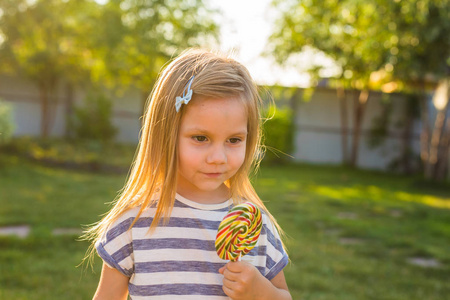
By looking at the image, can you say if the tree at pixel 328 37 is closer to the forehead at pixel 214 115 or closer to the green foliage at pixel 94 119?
the green foliage at pixel 94 119

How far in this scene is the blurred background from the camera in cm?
414

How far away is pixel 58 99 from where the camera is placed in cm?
1388

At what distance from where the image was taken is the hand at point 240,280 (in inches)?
55.1

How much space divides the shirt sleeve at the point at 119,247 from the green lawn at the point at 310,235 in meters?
2.02

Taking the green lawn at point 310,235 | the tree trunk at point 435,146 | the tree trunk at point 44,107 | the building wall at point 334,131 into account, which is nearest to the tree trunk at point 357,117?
the building wall at point 334,131

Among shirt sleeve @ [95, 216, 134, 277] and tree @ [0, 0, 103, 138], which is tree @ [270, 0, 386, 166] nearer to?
tree @ [0, 0, 103, 138]

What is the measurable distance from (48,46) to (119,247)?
1213cm

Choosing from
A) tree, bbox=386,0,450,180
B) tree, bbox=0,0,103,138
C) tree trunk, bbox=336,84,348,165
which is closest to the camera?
tree, bbox=386,0,450,180

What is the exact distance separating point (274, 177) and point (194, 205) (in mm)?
8937

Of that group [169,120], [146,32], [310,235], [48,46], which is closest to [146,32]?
[146,32]

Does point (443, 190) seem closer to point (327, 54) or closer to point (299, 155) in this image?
point (327, 54)

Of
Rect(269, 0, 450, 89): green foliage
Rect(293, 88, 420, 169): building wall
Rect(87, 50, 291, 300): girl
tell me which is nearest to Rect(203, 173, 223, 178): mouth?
Rect(87, 50, 291, 300): girl

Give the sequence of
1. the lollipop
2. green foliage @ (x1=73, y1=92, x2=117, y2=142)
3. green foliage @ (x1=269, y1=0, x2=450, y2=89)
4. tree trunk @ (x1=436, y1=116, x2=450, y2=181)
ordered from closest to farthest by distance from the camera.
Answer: the lollipop
green foliage @ (x1=269, y1=0, x2=450, y2=89)
tree trunk @ (x1=436, y1=116, x2=450, y2=181)
green foliage @ (x1=73, y1=92, x2=117, y2=142)

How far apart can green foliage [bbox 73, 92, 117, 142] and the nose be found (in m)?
11.8
